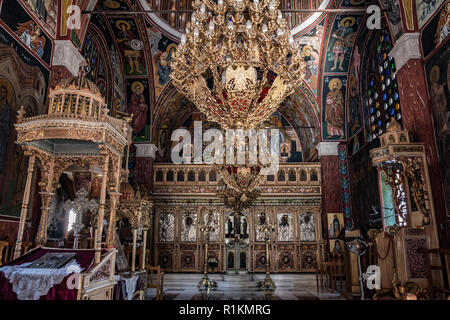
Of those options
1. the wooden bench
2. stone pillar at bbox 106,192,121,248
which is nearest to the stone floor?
the wooden bench

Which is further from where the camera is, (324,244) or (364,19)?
(324,244)

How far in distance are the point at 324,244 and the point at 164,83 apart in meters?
8.62

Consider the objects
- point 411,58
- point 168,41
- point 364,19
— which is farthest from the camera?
point 168,41

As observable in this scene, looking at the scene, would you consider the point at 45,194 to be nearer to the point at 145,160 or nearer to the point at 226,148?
the point at 226,148

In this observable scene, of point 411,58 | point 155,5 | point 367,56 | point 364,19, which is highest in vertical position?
point 155,5

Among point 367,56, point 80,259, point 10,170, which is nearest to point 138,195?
point 10,170

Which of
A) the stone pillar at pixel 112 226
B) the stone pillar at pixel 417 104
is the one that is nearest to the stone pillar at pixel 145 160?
the stone pillar at pixel 112 226

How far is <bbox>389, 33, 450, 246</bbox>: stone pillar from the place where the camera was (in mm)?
5262

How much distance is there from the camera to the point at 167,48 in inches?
434

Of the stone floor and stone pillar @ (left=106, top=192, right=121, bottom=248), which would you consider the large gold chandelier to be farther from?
the stone floor

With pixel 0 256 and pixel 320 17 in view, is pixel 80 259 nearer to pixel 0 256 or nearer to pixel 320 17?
pixel 0 256

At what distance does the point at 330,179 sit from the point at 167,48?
304 inches

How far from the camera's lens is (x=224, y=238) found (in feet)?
39.2

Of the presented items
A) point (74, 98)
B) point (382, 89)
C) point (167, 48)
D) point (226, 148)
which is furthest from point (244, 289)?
point (167, 48)
